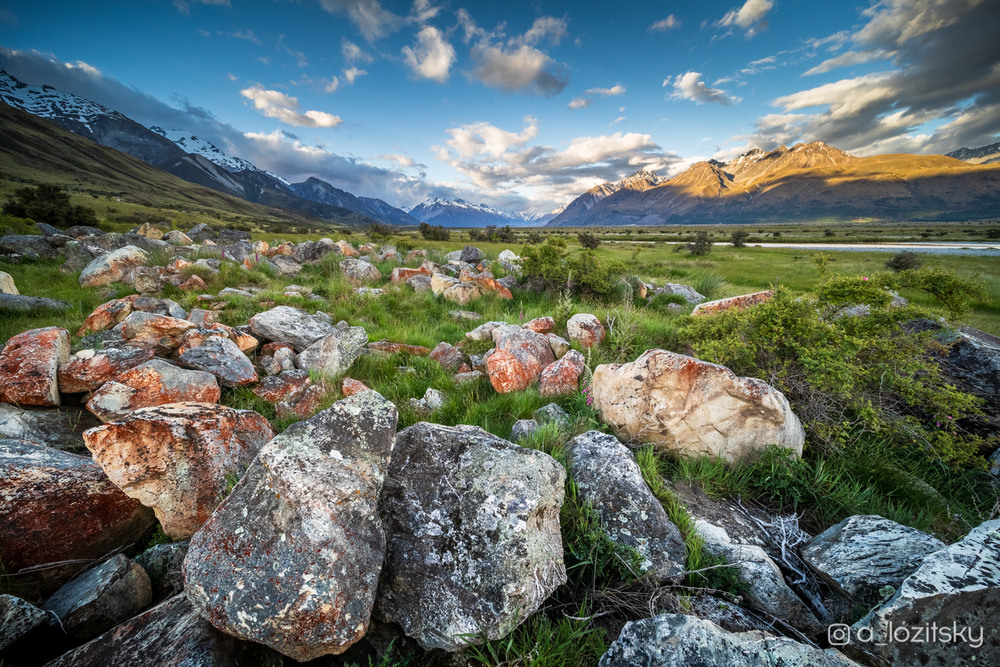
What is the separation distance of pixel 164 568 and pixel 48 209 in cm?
3939

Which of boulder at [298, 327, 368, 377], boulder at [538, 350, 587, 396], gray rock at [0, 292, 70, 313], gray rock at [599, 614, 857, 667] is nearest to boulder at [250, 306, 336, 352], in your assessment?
boulder at [298, 327, 368, 377]

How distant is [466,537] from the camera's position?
2.52 m

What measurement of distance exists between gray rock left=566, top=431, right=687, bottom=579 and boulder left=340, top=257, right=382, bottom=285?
11.9m

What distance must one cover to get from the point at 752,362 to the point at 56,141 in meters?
230

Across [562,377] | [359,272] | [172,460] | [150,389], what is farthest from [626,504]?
[359,272]

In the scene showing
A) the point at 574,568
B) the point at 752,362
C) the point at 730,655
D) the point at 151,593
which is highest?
the point at 752,362

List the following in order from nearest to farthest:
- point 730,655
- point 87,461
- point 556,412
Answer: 1. point 730,655
2. point 87,461
3. point 556,412

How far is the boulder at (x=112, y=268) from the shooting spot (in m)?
11.5

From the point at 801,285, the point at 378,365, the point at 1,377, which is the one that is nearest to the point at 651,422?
the point at 378,365

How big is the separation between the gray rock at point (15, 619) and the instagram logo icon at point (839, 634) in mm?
4824

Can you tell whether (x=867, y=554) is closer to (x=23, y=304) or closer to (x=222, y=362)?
(x=222, y=362)

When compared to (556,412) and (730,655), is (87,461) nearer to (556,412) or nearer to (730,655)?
(556,412)

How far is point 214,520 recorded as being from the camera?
2270 millimetres

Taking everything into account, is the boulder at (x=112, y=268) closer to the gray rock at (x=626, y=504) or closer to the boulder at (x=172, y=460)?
the boulder at (x=172, y=460)
